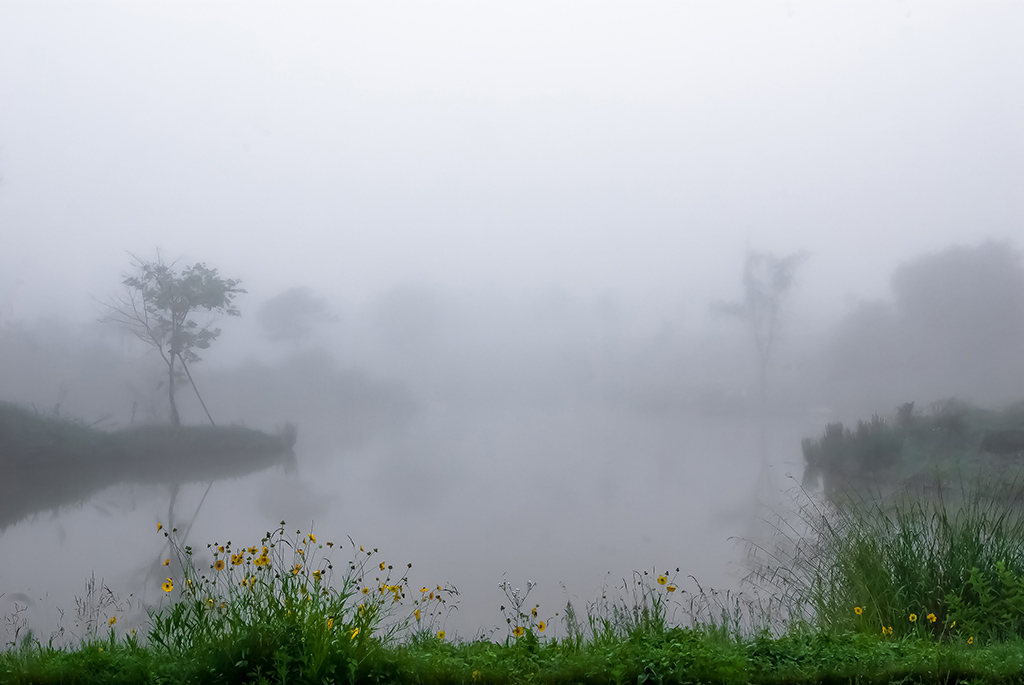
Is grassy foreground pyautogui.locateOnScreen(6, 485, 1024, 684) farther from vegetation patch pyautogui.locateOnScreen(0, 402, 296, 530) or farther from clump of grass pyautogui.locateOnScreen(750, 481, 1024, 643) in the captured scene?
vegetation patch pyautogui.locateOnScreen(0, 402, 296, 530)

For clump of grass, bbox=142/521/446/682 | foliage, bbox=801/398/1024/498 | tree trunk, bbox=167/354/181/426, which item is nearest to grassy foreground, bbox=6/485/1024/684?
clump of grass, bbox=142/521/446/682

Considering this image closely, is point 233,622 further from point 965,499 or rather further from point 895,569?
point 965,499

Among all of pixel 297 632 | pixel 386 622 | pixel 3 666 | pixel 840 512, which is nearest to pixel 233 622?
pixel 297 632

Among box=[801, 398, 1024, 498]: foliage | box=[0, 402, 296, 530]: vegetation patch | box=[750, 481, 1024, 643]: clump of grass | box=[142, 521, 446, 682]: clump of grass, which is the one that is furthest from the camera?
box=[0, 402, 296, 530]: vegetation patch

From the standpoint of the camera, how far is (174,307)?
630 centimetres

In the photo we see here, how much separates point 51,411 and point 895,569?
6505mm

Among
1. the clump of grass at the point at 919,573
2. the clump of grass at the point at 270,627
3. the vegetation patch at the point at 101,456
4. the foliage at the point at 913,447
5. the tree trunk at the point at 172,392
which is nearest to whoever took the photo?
the clump of grass at the point at 270,627

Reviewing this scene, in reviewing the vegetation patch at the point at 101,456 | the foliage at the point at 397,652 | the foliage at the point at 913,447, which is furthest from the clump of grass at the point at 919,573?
the vegetation patch at the point at 101,456

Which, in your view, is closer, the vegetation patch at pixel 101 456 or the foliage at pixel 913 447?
the foliage at pixel 913 447

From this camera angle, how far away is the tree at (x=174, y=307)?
6.17 metres

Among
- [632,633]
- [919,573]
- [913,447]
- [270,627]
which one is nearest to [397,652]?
[270,627]

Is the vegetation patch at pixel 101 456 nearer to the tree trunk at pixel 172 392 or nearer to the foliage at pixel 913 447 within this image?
the tree trunk at pixel 172 392

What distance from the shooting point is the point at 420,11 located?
637cm

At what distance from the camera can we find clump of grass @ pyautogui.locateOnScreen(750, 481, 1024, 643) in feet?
11.8
